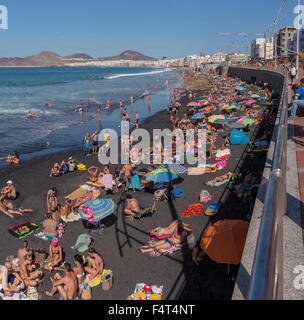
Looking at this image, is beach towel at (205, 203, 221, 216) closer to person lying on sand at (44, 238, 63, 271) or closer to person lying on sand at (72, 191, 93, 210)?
person lying on sand at (72, 191, 93, 210)

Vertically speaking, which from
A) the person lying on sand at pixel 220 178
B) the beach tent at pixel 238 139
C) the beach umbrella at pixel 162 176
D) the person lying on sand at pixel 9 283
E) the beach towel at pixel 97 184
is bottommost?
the person lying on sand at pixel 9 283

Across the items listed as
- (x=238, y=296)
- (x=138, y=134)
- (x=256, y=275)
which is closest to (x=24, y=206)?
(x=238, y=296)

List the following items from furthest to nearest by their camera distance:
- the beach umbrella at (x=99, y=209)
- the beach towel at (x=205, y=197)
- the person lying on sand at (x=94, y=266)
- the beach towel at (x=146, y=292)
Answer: the beach towel at (x=205, y=197) → the beach umbrella at (x=99, y=209) → the person lying on sand at (x=94, y=266) → the beach towel at (x=146, y=292)

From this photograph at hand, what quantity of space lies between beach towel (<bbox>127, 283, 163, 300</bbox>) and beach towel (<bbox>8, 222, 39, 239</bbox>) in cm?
444

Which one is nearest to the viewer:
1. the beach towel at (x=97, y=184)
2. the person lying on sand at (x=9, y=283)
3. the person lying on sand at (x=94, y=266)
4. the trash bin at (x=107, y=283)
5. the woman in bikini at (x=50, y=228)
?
the trash bin at (x=107, y=283)

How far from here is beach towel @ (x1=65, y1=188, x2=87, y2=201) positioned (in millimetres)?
11109

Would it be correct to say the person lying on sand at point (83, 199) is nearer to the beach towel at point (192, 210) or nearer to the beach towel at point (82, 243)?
the beach towel at point (82, 243)

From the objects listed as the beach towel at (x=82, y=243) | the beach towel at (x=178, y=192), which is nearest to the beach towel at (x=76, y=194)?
the beach towel at (x=82, y=243)

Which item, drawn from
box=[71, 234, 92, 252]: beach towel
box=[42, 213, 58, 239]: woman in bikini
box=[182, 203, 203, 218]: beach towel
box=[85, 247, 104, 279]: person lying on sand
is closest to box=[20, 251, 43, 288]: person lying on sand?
box=[85, 247, 104, 279]: person lying on sand

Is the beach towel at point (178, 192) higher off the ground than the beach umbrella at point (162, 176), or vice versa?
the beach umbrella at point (162, 176)

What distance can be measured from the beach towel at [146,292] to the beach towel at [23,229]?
444cm

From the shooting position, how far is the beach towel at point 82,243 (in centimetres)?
802

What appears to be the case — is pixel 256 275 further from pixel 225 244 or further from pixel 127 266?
pixel 127 266
